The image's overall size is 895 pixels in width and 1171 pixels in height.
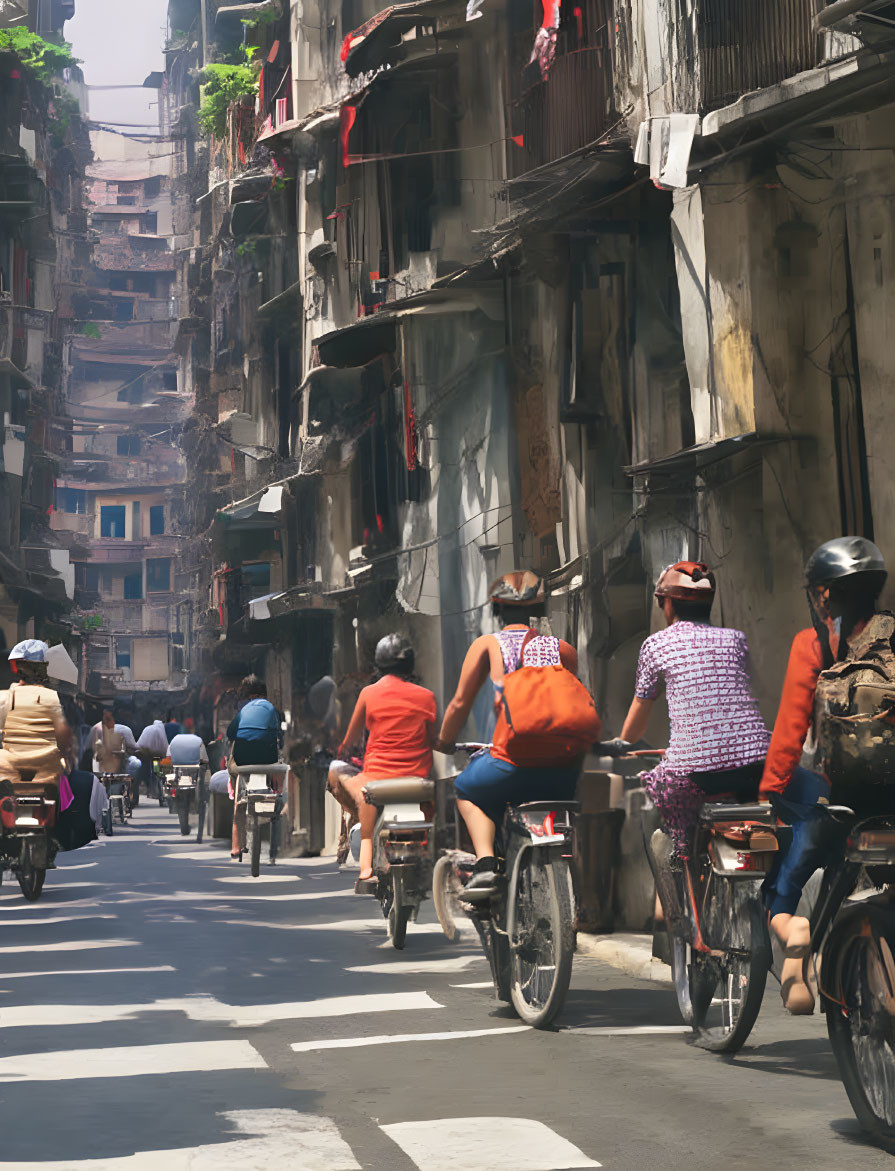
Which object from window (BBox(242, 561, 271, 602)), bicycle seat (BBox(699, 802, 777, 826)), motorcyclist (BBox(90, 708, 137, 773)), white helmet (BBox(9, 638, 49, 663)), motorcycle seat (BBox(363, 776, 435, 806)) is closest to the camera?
bicycle seat (BBox(699, 802, 777, 826))

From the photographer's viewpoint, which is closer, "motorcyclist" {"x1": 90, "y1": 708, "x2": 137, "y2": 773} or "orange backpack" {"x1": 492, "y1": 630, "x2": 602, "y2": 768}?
"orange backpack" {"x1": 492, "y1": 630, "x2": 602, "y2": 768}

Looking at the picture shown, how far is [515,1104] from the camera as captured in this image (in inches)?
263

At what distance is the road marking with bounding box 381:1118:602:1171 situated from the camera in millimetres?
5684

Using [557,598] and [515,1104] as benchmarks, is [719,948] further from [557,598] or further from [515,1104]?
[557,598]

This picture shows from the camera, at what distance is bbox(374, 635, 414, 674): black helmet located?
42.6ft

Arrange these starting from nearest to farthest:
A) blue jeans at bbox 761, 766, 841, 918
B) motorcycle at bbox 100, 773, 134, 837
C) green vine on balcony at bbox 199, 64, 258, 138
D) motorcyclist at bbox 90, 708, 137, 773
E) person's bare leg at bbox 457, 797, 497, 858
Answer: blue jeans at bbox 761, 766, 841, 918, person's bare leg at bbox 457, 797, 497, 858, motorcyclist at bbox 90, 708, 137, 773, motorcycle at bbox 100, 773, 134, 837, green vine on balcony at bbox 199, 64, 258, 138

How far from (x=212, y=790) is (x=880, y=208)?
1755 centimetres

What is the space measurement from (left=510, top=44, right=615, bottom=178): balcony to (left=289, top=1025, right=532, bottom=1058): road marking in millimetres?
9411

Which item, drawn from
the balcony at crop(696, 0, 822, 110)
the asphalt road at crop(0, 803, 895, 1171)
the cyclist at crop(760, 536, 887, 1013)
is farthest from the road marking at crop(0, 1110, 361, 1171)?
the balcony at crop(696, 0, 822, 110)

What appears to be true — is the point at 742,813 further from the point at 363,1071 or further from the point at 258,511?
the point at 258,511

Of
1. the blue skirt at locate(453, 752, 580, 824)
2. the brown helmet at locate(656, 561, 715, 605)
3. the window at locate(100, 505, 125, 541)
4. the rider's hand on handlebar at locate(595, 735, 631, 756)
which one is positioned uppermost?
the window at locate(100, 505, 125, 541)

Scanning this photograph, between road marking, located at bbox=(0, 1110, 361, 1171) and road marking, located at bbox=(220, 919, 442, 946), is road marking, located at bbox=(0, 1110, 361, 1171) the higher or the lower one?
the lower one

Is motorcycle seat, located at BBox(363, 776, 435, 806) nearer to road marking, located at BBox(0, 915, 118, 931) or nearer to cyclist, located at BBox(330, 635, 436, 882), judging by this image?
cyclist, located at BBox(330, 635, 436, 882)

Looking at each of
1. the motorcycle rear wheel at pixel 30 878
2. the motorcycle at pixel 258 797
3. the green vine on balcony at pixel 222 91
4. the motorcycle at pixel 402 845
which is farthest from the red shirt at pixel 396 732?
the green vine on balcony at pixel 222 91
